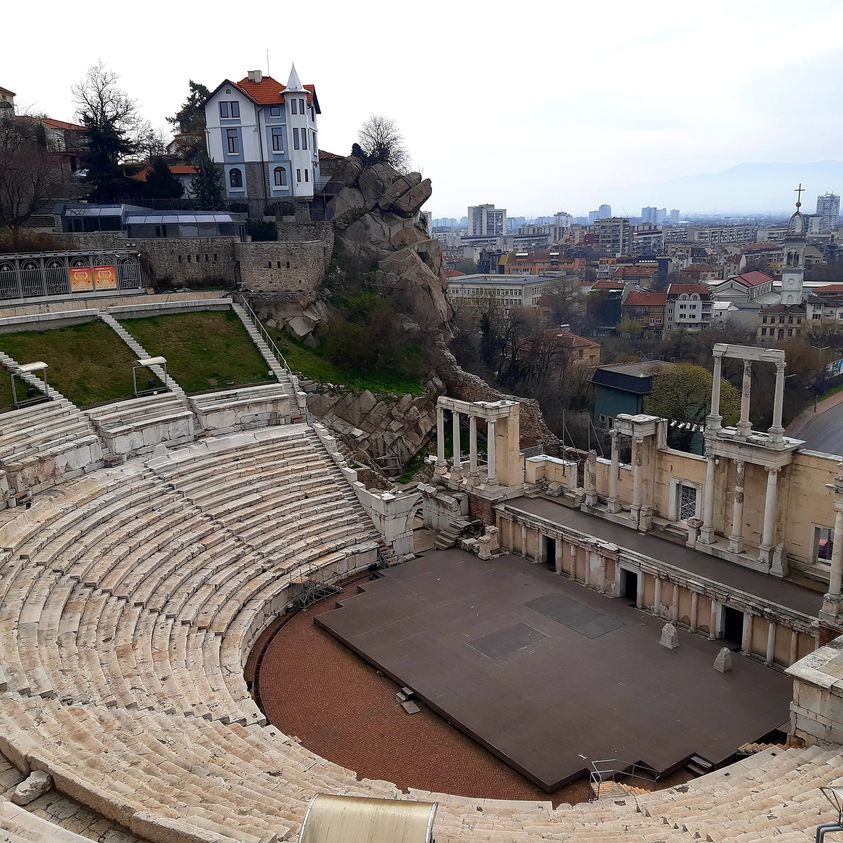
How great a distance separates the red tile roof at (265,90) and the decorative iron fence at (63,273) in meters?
15.4

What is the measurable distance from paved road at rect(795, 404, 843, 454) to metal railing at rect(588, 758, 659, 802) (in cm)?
3202

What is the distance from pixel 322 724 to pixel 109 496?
9.74 m

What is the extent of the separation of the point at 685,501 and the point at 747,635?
6.02 metres

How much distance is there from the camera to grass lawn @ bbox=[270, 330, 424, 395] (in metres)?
35.7

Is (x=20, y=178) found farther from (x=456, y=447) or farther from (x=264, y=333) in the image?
(x=456, y=447)

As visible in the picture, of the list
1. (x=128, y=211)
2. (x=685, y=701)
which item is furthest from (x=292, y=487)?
(x=128, y=211)

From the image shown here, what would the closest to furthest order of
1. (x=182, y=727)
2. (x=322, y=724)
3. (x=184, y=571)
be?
(x=182, y=727) < (x=322, y=724) < (x=184, y=571)

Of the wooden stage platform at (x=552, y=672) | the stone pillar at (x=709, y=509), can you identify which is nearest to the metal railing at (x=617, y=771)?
the wooden stage platform at (x=552, y=672)

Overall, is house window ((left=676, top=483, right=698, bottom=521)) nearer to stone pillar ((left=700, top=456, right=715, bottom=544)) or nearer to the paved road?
stone pillar ((left=700, top=456, right=715, bottom=544))

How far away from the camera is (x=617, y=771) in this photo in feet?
50.4

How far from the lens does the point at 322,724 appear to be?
17547mm

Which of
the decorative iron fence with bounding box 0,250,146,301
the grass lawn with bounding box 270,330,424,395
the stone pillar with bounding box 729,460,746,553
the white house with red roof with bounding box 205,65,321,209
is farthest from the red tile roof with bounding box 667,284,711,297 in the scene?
the stone pillar with bounding box 729,460,746,553

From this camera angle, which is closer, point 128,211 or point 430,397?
point 430,397

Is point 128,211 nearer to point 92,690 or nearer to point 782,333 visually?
point 92,690
